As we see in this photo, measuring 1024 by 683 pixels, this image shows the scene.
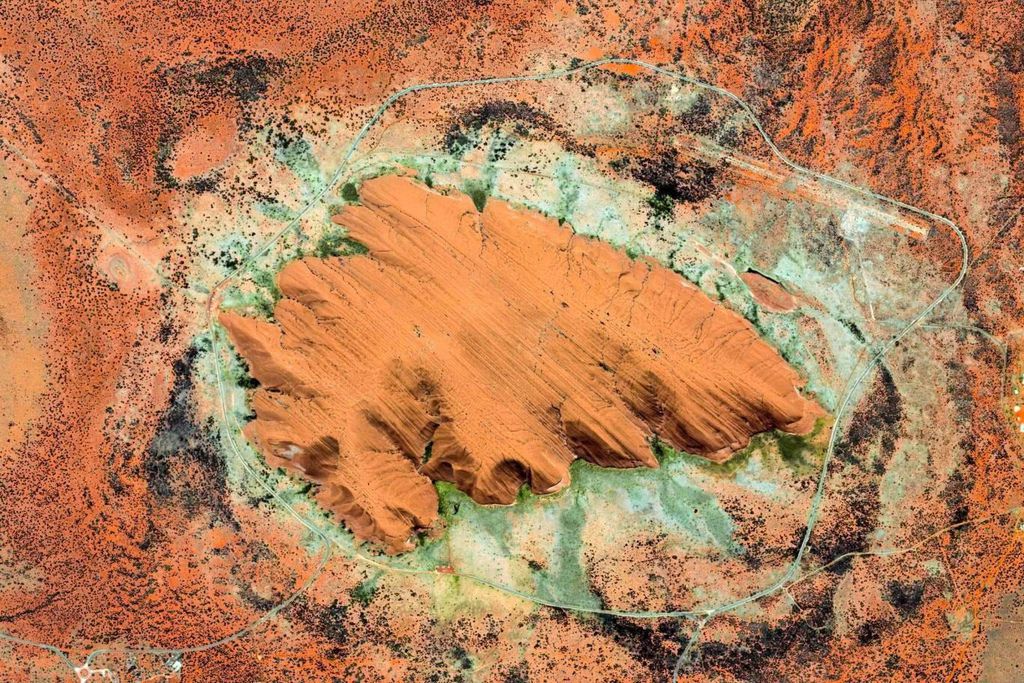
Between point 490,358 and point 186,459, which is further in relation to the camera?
point 186,459

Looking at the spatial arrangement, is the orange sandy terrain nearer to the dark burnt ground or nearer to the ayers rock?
the dark burnt ground

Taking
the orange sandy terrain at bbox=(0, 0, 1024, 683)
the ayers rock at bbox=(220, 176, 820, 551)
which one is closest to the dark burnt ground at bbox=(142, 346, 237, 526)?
the orange sandy terrain at bbox=(0, 0, 1024, 683)

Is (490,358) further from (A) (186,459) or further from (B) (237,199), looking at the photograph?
(A) (186,459)

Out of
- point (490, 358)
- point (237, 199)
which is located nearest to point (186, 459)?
point (237, 199)

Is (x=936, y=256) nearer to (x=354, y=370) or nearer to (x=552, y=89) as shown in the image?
(x=552, y=89)

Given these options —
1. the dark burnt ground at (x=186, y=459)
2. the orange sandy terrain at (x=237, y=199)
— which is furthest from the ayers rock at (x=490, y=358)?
the orange sandy terrain at (x=237, y=199)

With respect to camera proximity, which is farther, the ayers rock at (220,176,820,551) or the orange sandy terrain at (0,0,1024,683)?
the orange sandy terrain at (0,0,1024,683)
